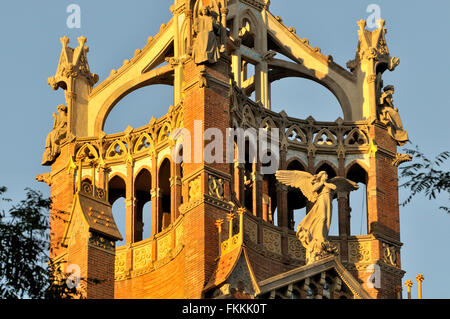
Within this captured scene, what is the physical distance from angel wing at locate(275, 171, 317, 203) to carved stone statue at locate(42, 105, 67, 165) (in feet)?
34.3

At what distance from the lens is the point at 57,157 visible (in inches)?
2746

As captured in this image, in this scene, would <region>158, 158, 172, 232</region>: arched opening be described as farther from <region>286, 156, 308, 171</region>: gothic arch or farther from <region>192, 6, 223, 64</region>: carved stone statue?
<region>192, 6, 223, 64</region>: carved stone statue

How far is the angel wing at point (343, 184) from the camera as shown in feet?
208

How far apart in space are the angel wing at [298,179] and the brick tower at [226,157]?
184cm

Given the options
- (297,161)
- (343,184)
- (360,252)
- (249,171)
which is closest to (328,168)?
(297,161)

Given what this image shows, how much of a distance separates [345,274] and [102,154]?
41.9ft

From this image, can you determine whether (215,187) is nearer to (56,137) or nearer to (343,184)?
(343,184)

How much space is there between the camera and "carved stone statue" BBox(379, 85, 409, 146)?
2726 inches

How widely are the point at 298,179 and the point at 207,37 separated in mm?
6016

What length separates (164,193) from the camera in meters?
67.2

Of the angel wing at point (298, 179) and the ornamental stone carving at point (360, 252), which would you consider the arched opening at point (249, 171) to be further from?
the ornamental stone carving at point (360, 252)
